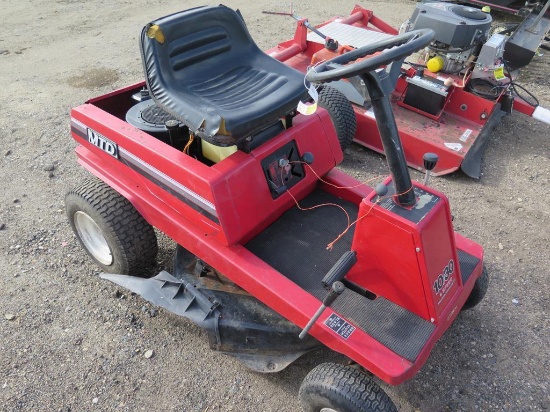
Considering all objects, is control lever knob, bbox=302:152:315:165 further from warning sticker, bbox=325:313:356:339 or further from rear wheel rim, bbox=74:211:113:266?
rear wheel rim, bbox=74:211:113:266

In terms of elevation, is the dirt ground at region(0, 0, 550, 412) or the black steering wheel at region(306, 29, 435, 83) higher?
the black steering wheel at region(306, 29, 435, 83)

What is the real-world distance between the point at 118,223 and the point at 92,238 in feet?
1.37

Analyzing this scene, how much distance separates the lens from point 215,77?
235 cm

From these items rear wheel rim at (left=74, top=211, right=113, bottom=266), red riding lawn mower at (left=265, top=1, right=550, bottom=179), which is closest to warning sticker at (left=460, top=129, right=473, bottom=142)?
red riding lawn mower at (left=265, top=1, right=550, bottom=179)

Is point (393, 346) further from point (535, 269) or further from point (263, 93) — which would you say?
point (535, 269)

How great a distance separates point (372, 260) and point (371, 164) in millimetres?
1854

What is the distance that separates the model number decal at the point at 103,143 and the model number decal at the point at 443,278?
62.9 inches

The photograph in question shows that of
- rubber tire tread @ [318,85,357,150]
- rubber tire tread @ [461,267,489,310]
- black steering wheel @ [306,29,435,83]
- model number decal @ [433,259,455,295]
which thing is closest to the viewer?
black steering wheel @ [306,29,435,83]

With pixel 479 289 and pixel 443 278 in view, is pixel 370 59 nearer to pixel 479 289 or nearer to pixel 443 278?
pixel 443 278

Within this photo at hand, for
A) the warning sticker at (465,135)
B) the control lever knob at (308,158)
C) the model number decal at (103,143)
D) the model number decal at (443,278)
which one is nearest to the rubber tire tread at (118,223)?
the model number decal at (103,143)

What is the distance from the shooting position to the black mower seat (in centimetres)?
200

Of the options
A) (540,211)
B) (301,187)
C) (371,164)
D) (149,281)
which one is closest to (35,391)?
(149,281)

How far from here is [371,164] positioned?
3.62m

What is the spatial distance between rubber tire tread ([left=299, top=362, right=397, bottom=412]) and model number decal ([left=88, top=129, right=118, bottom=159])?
1.42 metres
